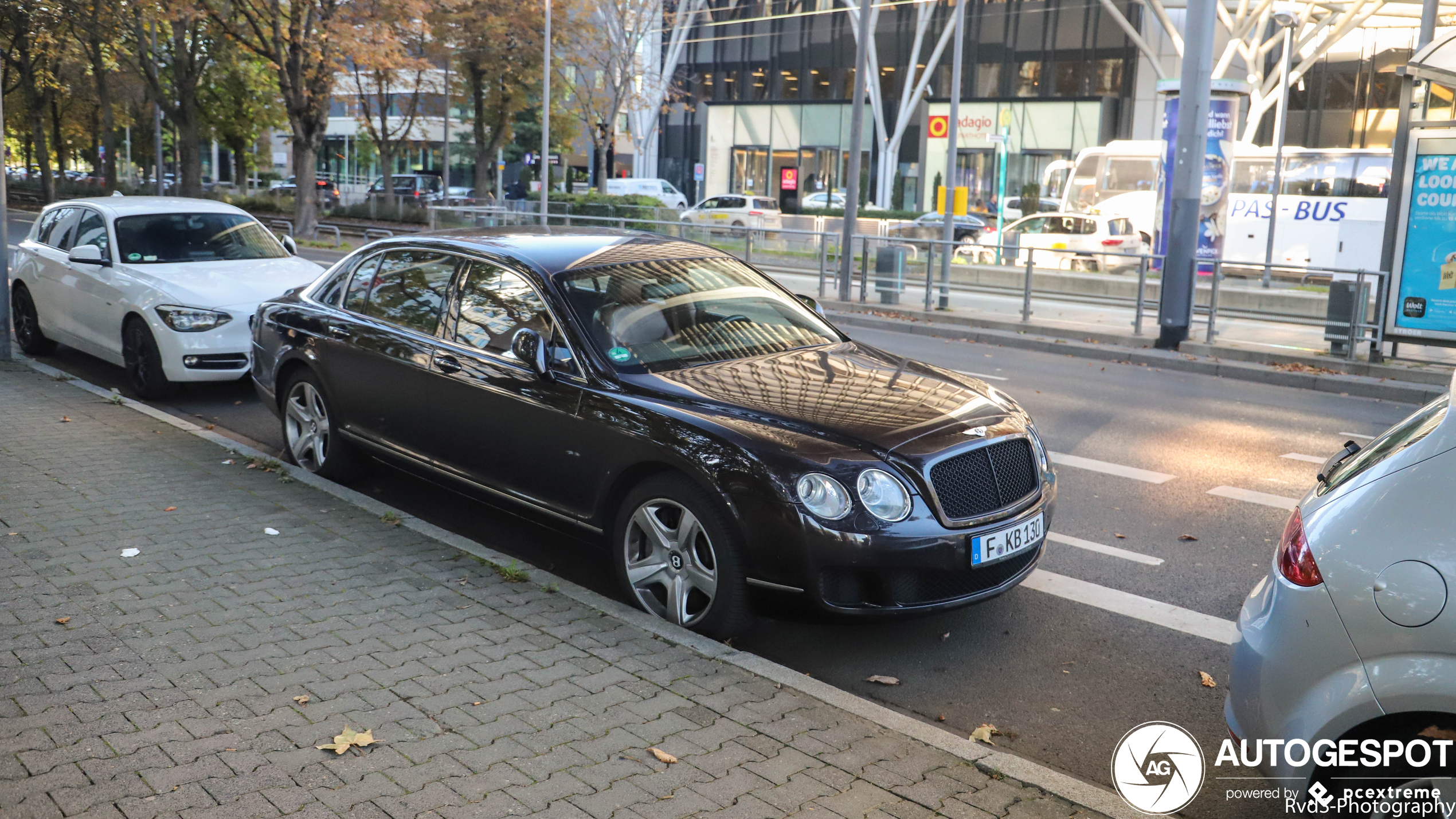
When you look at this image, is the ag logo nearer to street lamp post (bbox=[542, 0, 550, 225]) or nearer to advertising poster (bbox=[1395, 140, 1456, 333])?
advertising poster (bbox=[1395, 140, 1456, 333])

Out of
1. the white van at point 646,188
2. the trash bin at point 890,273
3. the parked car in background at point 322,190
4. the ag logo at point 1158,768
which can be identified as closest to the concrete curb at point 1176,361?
the trash bin at point 890,273

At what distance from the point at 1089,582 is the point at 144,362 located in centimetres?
737

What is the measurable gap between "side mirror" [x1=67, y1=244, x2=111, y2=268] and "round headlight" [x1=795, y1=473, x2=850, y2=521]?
7.58 m

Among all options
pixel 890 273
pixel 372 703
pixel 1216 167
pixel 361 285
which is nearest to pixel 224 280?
pixel 361 285

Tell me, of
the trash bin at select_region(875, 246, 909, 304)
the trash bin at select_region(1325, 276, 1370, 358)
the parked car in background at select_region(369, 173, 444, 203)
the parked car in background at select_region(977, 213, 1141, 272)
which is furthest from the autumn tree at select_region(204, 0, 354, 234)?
the trash bin at select_region(1325, 276, 1370, 358)

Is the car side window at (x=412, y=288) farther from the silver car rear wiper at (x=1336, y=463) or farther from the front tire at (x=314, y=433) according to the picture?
the silver car rear wiper at (x=1336, y=463)

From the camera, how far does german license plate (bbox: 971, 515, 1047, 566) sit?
4.64 meters

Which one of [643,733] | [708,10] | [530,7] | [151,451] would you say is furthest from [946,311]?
[708,10]

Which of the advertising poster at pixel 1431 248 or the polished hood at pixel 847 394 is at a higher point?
the advertising poster at pixel 1431 248

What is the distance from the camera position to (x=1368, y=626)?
2898 millimetres

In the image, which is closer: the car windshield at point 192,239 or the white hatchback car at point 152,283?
the white hatchback car at point 152,283

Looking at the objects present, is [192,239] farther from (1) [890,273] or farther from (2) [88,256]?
(1) [890,273]

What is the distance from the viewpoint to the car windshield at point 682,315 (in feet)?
18.0

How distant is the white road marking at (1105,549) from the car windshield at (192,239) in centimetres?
730
